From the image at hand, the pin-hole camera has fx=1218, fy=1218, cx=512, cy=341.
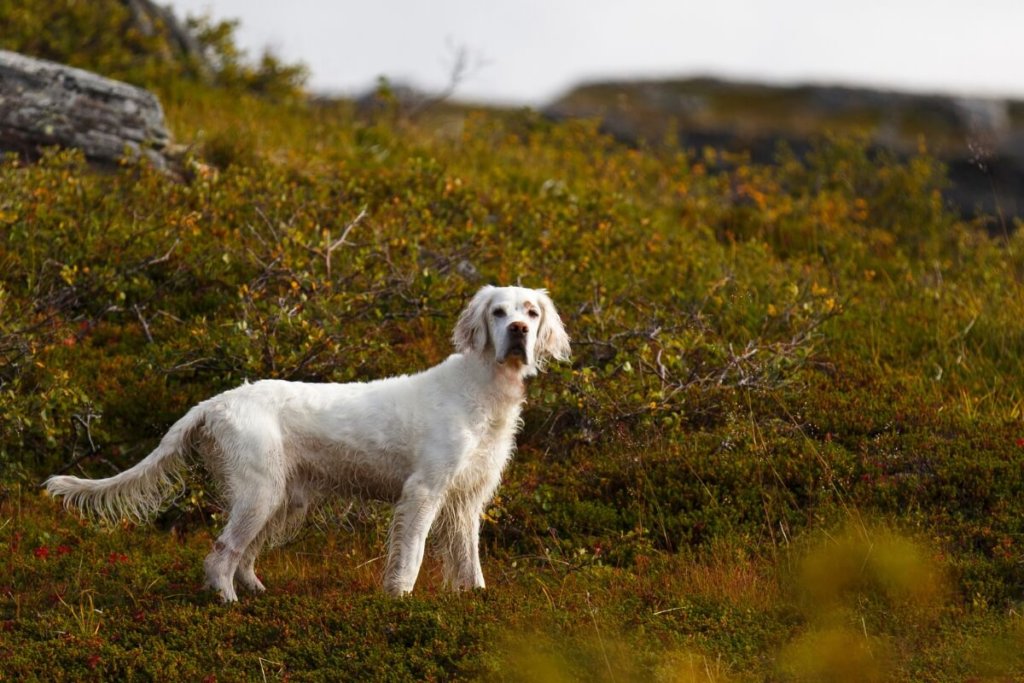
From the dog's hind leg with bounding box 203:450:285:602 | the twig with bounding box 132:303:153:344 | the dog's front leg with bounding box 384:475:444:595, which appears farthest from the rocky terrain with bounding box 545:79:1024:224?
the twig with bounding box 132:303:153:344

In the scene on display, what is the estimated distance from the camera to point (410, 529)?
5.84m

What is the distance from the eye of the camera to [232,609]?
5.64 meters

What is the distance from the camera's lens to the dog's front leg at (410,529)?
5848mm

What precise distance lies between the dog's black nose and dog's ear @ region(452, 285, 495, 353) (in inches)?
7.3

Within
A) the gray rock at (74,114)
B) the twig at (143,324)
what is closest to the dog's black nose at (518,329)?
the twig at (143,324)

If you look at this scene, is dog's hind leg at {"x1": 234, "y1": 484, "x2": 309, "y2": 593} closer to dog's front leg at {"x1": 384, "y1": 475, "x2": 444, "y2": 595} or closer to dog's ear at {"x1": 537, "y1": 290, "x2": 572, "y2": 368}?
dog's front leg at {"x1": 384, "y1": 475, "x2": 444, "y2": 595}

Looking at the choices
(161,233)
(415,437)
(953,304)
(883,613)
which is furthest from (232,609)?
(953,304)

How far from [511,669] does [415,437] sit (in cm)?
140

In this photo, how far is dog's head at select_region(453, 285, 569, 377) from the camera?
19.7 feet

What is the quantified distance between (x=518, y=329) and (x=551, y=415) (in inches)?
81.2

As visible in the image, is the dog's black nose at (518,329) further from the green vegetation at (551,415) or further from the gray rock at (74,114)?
the gray rock at (74,114)

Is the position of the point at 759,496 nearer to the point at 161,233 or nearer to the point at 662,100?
the point at 161,233

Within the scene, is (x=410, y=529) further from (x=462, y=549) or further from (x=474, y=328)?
(x=474, y=328)

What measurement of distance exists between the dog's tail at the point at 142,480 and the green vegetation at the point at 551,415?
403 millimetres
